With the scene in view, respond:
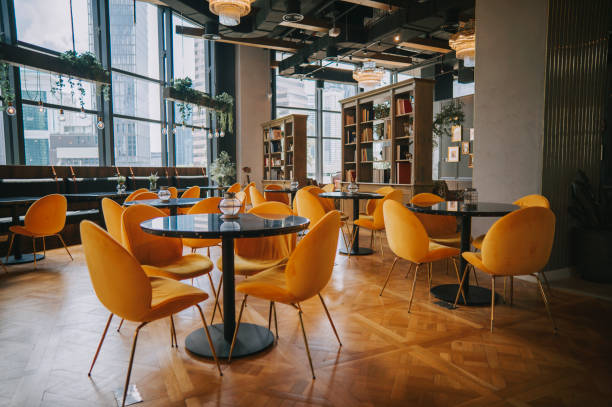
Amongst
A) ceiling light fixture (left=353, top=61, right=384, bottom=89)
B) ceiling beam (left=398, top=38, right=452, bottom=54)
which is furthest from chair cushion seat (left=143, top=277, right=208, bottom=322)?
ceiling beam (left=398, top=38, right=452, bottom=54)

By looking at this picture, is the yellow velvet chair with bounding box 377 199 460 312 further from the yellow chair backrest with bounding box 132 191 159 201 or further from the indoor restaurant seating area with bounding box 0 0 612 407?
the yellow chair backrest with bounding box 132 191 159 201

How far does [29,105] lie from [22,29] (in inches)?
57.6

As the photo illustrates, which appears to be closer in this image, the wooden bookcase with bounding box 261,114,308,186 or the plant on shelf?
the wooden bookcase with bounding box 261,114,308,186

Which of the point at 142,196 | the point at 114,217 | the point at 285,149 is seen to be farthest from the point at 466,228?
the point at 285,149

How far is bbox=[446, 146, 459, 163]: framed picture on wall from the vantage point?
12.3 meters

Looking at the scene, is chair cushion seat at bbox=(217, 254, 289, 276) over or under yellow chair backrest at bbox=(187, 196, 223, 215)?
under

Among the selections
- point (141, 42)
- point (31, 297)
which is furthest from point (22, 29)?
point (31, 297)

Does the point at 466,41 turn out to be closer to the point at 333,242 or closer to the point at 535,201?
the point at 535,201

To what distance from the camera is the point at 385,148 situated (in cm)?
793

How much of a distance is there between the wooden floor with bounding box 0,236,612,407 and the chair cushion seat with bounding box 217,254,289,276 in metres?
0.53

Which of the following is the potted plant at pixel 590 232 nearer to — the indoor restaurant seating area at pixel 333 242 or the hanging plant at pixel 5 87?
the indoor restaurant seating area at pixel 333 242

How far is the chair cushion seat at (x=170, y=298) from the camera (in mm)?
2000

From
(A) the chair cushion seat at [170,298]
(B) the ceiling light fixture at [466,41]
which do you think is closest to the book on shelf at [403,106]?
(B) the ceiling light fixture at [466,41]

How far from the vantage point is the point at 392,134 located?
25.0ft
